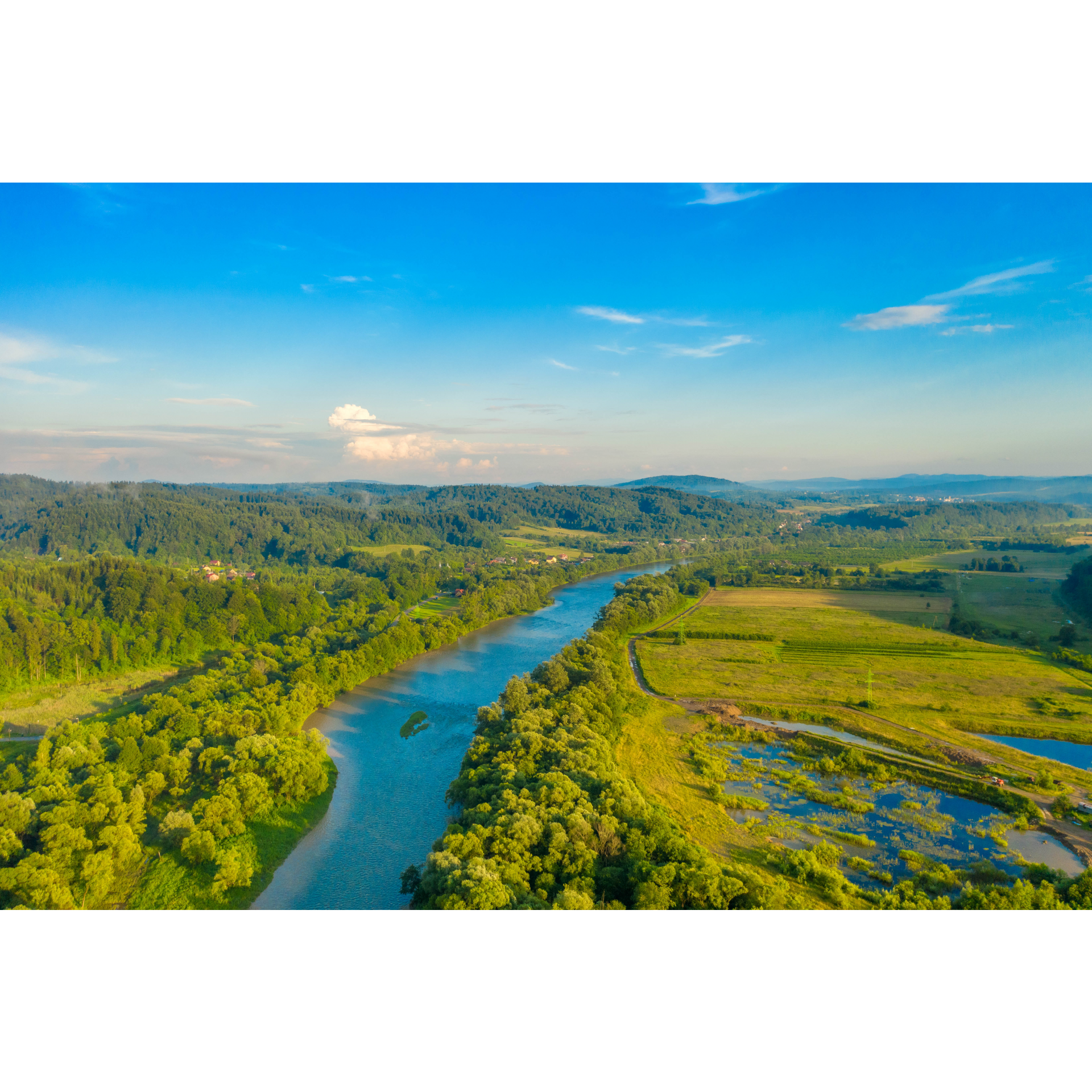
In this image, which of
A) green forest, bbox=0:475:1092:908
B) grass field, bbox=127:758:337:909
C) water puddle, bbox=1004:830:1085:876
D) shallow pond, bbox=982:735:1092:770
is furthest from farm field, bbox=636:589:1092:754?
grass field, bbox=127:758:337:909

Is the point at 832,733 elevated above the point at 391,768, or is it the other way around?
the point at 832,733

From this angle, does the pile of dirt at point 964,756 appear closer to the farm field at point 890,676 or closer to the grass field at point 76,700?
the farm field at point 890,676

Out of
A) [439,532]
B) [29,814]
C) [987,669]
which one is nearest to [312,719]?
[29,814]

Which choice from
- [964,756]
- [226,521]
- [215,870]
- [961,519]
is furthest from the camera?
[961,519]

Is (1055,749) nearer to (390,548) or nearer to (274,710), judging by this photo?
(274,710)

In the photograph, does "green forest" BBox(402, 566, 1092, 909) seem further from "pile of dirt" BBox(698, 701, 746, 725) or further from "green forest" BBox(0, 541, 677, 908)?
"green forest" BBox(0, 541, 677, 908)

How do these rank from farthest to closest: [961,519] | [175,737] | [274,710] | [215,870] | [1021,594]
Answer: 1. [961,519]
2. [1021,594]
3. [274,710]
4. [175,737]
5. [215,870]

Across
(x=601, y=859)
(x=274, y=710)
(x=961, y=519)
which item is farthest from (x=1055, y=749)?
(x=961, y=519)
